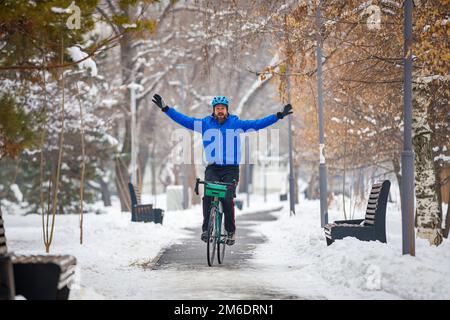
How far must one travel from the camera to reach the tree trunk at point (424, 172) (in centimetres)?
1448

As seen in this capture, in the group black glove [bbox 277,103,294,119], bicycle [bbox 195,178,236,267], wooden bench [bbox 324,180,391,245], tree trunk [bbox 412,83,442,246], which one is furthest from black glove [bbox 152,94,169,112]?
tree trunk [bbox 412,83,442,246]

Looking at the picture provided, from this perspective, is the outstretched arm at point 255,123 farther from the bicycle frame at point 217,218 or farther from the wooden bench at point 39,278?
the wooden bench at point 39,278

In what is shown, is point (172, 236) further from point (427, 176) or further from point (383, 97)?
point (427, 176)

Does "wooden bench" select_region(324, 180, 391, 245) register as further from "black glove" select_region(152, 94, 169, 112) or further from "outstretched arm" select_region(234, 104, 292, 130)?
"black glove" select_region(152, 94, 169, 112)

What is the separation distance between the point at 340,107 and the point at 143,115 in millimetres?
26946

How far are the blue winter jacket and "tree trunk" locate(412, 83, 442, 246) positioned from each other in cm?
371

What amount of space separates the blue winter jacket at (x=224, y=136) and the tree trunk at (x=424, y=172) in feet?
12.2

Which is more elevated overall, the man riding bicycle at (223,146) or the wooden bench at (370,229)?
the man riding bicycle at (223,146)

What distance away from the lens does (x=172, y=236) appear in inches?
788

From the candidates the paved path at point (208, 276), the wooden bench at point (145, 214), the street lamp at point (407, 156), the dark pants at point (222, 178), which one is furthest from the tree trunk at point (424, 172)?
the wooden bench at point (145, 214)

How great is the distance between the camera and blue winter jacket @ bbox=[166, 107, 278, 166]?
11.8 meters
